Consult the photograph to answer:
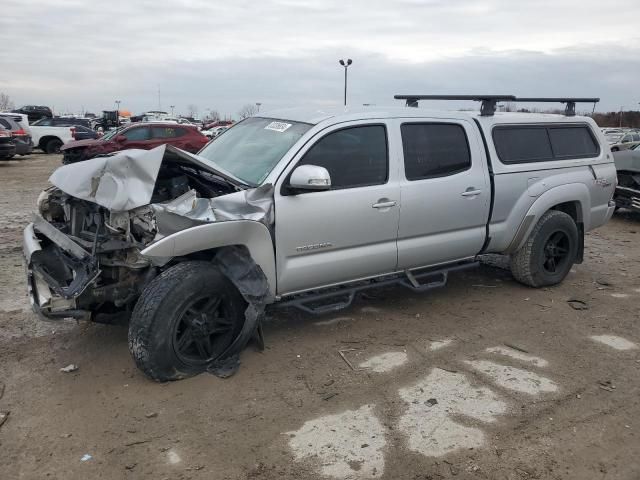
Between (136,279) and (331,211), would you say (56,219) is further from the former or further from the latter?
(331,211)

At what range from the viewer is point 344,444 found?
3113 mm

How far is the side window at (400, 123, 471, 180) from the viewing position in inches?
184

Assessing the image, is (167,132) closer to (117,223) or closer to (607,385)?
(117,223)

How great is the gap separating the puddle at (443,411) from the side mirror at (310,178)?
151 cm

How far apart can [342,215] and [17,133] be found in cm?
1937

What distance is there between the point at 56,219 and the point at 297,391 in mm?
2585

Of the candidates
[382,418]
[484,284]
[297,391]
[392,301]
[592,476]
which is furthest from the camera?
[484,284]

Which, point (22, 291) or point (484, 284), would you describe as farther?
point (484, 284)

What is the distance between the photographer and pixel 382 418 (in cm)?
338

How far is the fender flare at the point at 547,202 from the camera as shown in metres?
5.43

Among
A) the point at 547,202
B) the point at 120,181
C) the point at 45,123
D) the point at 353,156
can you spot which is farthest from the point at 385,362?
the point at 45,123

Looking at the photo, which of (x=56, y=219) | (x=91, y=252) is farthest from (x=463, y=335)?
(x=56, y=219)

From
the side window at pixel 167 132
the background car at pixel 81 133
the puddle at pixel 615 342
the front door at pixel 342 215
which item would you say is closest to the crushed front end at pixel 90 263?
the front door at pixel 342 215

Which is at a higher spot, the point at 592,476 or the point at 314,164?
the point at 314,164
